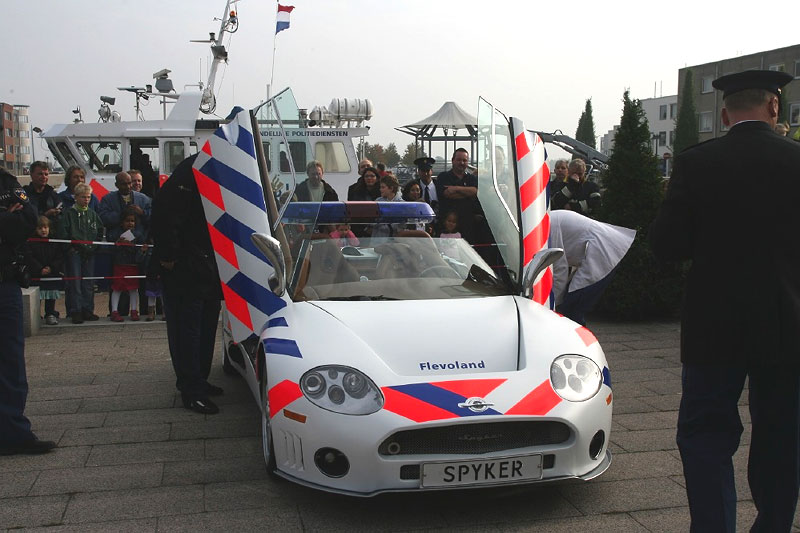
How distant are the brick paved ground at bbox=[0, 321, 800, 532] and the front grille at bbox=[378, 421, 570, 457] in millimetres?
335

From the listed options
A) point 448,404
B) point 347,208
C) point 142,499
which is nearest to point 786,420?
point 448,404

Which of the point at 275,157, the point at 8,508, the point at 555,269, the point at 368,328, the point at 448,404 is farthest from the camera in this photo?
the point at 555,269

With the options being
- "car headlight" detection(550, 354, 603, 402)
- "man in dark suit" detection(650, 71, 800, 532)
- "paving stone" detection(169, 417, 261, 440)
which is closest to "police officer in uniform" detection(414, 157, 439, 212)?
"paving stone" detection(169, 417, 261, 440)

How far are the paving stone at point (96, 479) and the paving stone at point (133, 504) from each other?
0.37ft

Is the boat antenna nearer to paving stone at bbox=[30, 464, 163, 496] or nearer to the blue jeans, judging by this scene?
the blue jeans

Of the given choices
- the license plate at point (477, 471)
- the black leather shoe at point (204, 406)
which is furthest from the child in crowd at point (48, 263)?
the license plate at point (477, 471)

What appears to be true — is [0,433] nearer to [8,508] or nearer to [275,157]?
[8,508]

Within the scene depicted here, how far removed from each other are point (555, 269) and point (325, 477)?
3.37 metres

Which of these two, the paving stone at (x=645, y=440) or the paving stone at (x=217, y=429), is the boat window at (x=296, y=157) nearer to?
the paving stone at (x=217, y=429)

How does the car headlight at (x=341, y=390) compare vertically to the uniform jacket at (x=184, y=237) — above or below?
below

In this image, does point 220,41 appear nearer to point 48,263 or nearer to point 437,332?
point 48,263

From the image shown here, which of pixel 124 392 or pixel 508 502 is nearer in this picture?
pixel 508 502

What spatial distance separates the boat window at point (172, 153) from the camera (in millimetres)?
16312

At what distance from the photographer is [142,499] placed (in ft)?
15.0
